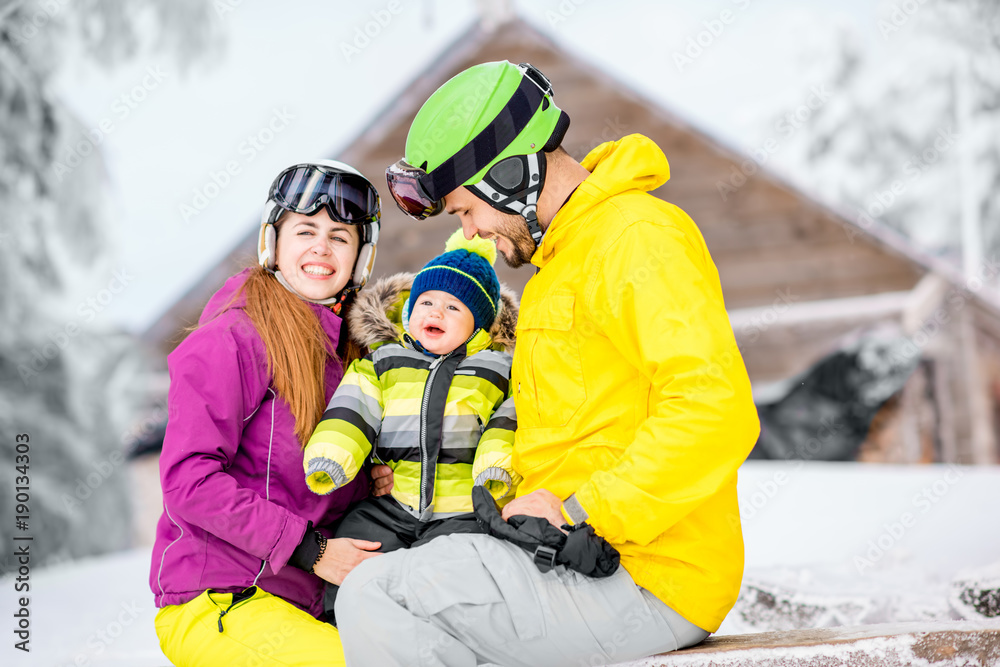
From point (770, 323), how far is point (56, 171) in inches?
247

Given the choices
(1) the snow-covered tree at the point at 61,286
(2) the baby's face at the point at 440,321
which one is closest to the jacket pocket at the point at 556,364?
(2) the baby's face at the point at 440,321

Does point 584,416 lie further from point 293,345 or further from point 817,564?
point 817,564

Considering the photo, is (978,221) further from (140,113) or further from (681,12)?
(140,113)

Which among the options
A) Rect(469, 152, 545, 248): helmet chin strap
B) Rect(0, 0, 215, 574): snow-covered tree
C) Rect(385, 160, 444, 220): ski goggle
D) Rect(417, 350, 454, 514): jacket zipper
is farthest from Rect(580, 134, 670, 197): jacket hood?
Rect(0, 0, 215, 574): snow-covered tree

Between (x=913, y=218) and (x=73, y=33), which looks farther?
(x=913, y=218)

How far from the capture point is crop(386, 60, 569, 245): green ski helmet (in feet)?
6.47

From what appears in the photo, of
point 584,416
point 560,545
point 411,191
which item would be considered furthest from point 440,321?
point 560,545

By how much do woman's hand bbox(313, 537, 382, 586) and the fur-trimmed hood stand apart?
1.92 ft

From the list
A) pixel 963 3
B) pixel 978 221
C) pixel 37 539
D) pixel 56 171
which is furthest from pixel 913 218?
pixel 37 539

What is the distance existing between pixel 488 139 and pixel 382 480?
1015mm

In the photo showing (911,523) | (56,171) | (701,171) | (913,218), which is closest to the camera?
(911,523)

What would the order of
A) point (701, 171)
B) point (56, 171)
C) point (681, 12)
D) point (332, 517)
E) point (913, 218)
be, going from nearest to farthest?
1. point (332, 517)
2. point (56, 171)
3. point (701, 171)
4. point (681, 12)
5. point (913, 218)

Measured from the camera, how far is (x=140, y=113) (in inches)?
285

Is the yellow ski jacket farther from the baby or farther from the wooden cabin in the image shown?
the wooden cabin
